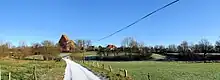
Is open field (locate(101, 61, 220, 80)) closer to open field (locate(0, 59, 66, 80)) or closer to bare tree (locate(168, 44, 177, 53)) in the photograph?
open field (locate(0, 59, 66, 80))

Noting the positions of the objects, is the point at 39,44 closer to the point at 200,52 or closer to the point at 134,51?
the point at 134,51

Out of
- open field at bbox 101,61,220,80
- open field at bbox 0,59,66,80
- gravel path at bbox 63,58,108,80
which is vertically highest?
open field at bbox 0,59,66,80

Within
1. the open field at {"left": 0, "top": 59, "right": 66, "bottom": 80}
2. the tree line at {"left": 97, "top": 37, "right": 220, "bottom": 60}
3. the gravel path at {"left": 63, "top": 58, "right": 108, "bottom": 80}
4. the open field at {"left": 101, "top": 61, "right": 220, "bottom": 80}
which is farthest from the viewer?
the tree line at {"left": 97, "top": 37, "right": 220, "bottom": 60}

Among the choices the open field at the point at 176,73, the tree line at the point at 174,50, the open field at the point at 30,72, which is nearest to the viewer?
the open field at the point at 30,72

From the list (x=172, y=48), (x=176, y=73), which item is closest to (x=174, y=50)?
(x=172, y=48)

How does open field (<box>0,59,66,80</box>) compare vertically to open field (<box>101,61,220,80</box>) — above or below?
above

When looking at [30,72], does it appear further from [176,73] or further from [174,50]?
[174,50]

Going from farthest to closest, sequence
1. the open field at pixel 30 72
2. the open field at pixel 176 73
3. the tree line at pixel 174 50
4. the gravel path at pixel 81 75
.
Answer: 1. the tree line at pixel 174 50
2. the open field at pixel 176 73
3. the gravel path at pixel 81 75
4. the open field at pixel 30 72

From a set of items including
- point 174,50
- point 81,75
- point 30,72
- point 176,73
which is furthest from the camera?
point 174,50

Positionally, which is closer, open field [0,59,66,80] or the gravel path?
open field [0,59,66,80]

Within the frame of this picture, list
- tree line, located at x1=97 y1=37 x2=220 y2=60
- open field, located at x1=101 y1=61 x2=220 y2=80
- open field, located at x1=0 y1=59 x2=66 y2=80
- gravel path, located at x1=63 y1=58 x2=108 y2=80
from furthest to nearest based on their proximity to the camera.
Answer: tree line, located at x1=97 y1=37 x2=220 y2=60 → open field, located at x1=101 y1=61 x2=220 y2=80 → gravel path, located at x1=63 y1=58 x2=108 y2=80 → open field, located at x1=0 y1=59 x2=66 y2=80

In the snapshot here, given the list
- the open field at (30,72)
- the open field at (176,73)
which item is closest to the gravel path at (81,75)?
the open field at (30,72)

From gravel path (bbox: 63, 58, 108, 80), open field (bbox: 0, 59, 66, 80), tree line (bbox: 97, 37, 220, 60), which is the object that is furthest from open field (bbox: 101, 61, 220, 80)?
tree line (bbox: 97, 37, 220, 60)

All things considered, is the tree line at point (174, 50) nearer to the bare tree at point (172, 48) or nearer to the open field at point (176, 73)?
the bare tree at point (172, 48)
